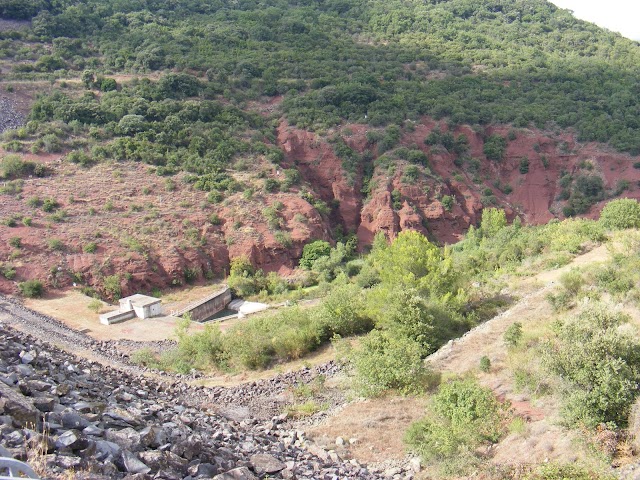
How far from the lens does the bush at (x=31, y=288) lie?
2481cm

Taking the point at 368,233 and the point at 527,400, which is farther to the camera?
the point at 368,233

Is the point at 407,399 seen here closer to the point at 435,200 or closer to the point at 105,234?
the point at 105,234

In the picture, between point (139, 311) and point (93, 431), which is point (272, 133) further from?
point (93, 431)

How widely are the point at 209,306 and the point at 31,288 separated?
769 cm

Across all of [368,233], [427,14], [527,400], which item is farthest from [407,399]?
[427,14]

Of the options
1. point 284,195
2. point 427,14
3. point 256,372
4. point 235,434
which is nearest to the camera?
point 235,434

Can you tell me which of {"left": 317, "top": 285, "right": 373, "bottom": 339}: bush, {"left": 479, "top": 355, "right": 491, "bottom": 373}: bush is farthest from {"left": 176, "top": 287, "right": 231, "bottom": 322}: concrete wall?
{"left": 479, "top": 355, "right": 491, "bottom": 373}: bush

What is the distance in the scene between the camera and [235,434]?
30.9 ft

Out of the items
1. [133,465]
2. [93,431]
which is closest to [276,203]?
[93,431]

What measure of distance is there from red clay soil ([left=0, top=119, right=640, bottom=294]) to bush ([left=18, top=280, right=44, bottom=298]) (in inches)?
20.0

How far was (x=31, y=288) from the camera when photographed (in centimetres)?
2491

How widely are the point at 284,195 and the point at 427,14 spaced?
36.3 m

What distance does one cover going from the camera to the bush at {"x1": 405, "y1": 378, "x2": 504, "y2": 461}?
9382 mm

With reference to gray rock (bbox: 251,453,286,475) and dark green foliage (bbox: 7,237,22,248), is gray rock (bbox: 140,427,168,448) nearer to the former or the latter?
gray rock (bbox: 251,453,286,475)
